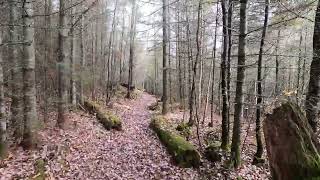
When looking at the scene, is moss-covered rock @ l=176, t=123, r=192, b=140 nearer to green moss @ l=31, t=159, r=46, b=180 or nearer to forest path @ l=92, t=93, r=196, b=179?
forest path @ l=92, t=93, r=196, b=179

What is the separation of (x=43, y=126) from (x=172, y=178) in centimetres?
525

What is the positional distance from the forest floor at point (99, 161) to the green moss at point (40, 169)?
0.20 ft

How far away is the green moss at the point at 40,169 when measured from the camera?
6.09m

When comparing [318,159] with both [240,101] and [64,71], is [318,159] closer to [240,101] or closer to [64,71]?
[240,101]

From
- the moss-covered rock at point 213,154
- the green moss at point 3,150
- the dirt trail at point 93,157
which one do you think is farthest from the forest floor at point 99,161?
the moss-covered rock at point 213,154

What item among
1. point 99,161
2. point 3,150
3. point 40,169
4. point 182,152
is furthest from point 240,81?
point 3,150

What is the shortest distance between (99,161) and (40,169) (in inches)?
77.6

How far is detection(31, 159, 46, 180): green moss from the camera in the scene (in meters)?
6.09

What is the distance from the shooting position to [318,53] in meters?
5.79

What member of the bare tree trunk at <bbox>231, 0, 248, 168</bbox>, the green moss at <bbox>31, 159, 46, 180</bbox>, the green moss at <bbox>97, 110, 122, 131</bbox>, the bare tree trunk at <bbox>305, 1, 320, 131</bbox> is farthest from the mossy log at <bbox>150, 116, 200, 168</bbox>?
the green moss at <bbox>31, 159, 46, 180</bbox>

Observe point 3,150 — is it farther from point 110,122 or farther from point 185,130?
point 185,130

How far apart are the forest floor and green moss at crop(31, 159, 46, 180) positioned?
6 centimetres

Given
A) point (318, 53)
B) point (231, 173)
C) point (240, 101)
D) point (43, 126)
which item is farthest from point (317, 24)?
point (43, 126)

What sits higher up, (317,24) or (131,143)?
(317,24)
